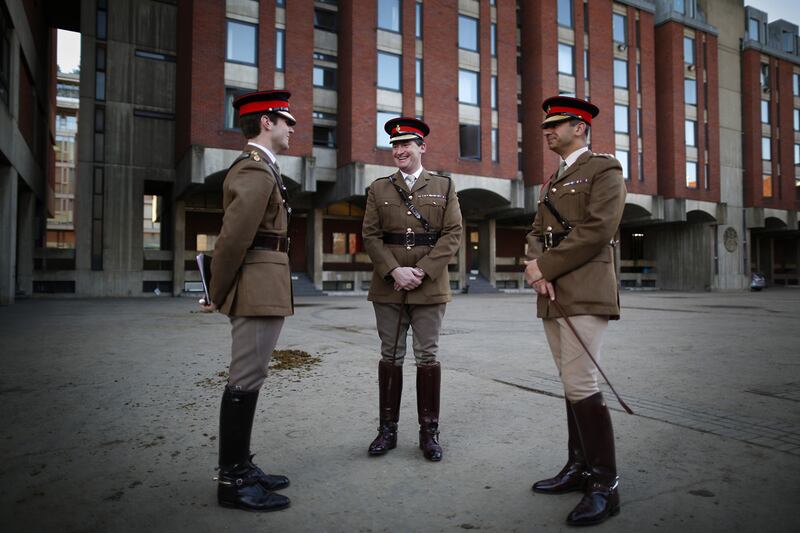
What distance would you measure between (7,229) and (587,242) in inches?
773

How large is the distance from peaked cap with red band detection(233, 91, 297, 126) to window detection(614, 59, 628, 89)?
35124 mm

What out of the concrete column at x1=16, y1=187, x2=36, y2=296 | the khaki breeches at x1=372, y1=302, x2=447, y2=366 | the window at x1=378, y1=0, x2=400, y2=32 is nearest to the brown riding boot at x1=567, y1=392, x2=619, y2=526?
the khaki breeches at x1=372, y1=302, x2=447, y2=366

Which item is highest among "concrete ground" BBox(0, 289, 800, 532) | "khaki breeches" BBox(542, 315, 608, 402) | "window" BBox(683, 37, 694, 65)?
"window" BBox(683, 37, 694, 65)

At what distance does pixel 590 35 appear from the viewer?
1280 inches

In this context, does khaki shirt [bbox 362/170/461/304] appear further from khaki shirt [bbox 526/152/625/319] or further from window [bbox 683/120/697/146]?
window [bbox 683/120/697/146]

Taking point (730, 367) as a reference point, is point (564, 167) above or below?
above

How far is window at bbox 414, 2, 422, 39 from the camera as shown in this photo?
27.6m

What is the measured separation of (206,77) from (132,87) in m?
5.08

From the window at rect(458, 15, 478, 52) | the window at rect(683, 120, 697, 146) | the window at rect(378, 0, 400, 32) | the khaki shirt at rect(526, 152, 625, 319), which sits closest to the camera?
the khaki shirt at rect(526, 152, 625, 319)

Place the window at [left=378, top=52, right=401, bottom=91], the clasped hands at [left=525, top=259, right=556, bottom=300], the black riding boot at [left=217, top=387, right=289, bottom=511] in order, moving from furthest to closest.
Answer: the window at [left=378, top=52, right=401, bottom=91]
the clasped hands at [left=525, top=259, right=556, bottom=300]
the black riding boot at [left=217, top=387, right=289, bottom=511]

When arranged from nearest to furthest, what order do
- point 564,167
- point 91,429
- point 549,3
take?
point 564,167 < point 91,429 < point 549,3

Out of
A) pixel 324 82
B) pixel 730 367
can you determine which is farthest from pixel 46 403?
pixel 324 82

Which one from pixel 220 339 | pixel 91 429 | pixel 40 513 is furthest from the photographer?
pixel 220 339

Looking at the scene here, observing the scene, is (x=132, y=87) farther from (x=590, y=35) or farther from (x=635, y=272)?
(x=635, y=272)
